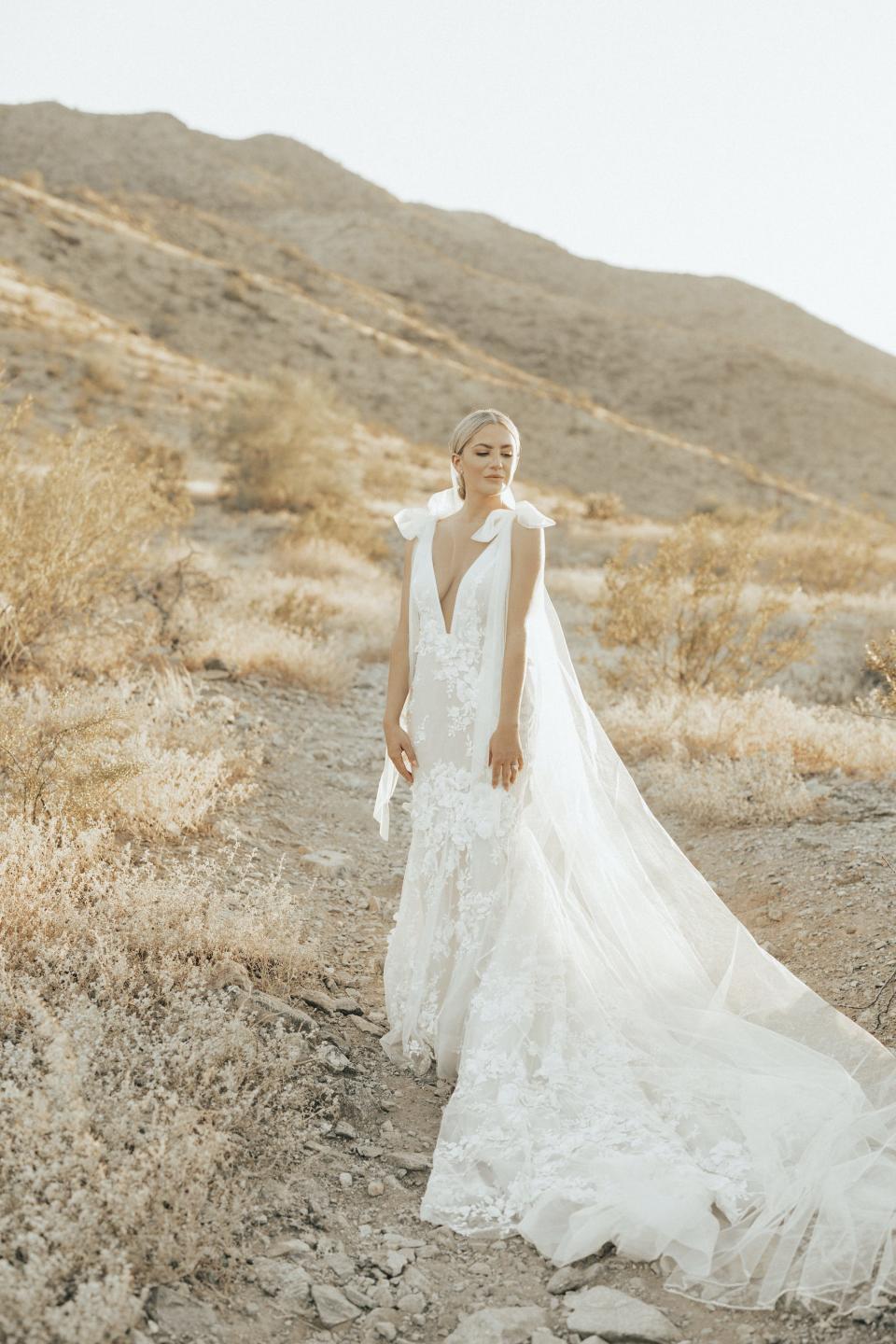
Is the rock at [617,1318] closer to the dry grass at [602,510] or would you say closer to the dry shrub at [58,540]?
the dry shrub at [58,540]

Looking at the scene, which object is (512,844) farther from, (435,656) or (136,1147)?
(136,1147)

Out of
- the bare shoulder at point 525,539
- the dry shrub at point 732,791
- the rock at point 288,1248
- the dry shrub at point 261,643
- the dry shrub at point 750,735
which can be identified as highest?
the bare shoulder at point 525,539

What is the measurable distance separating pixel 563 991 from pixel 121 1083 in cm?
132

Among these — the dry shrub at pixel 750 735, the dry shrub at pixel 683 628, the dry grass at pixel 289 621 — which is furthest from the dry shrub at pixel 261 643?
the dry shrub at pixel 750 735

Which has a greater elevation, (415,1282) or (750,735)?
(750,735)

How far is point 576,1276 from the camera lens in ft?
8.37

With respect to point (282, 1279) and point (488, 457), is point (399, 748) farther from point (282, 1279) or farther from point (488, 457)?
point (282, 1279)

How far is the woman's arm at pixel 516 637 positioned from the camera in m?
3.39

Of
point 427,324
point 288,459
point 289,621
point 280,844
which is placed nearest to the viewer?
point 280,844

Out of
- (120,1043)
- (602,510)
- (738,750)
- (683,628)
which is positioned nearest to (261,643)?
(683,628)

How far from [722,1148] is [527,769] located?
126 cm

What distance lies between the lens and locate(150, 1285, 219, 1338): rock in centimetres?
229

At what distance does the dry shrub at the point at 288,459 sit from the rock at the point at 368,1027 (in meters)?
11.0

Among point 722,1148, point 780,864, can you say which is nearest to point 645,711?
point 780,864
